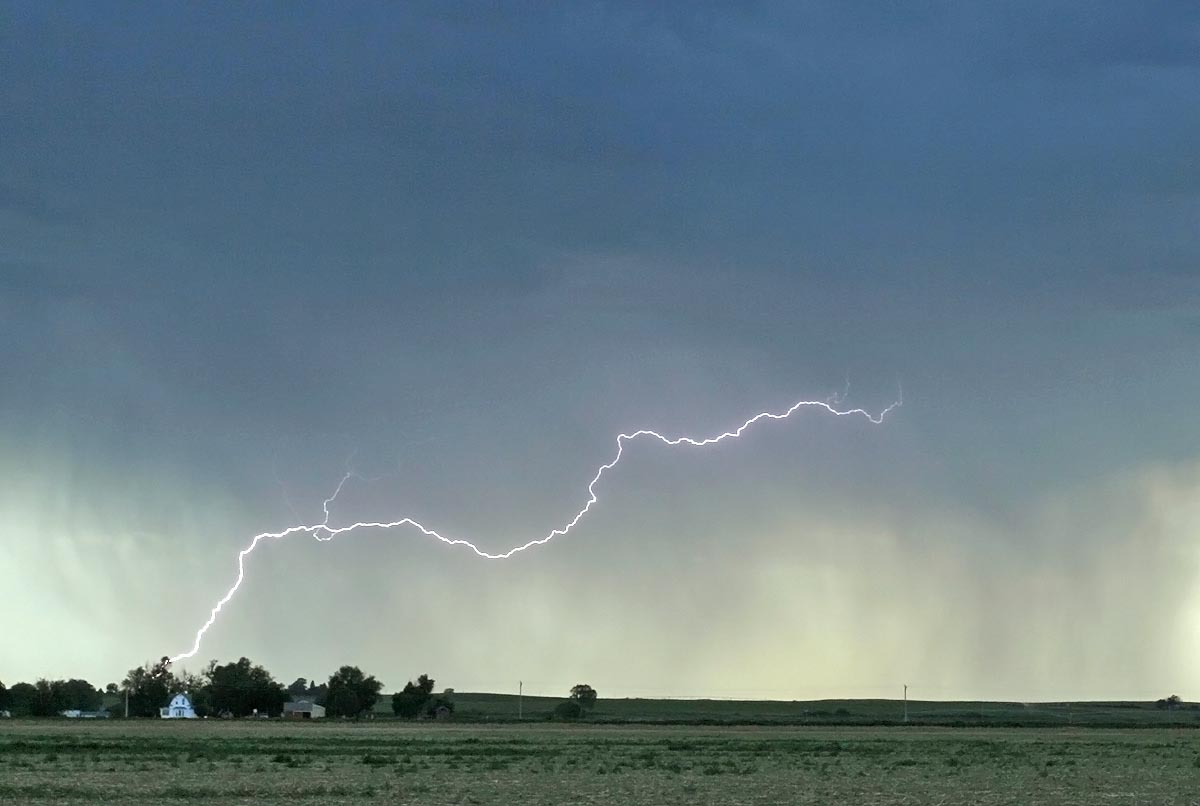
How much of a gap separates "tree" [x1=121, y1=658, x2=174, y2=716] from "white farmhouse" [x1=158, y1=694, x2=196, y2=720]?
4.41 feet

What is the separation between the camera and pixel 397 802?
36219 mm

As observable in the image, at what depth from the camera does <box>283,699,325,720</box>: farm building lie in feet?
591

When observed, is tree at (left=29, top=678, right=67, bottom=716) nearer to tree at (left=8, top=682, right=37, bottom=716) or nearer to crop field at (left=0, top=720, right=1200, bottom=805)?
tree at (left=8, top=682, right=37, bottom=716)

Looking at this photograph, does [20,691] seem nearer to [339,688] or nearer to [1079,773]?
[339,688]

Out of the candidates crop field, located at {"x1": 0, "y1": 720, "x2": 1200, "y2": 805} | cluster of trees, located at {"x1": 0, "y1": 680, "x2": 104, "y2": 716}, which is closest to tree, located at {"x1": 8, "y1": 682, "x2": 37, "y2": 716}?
cluster of trees, located at {"x1": 0, "y1": 680, "x2": 104, "y2": 716}

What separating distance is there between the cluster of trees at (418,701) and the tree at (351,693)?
6.52m

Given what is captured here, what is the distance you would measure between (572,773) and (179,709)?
143101 mm

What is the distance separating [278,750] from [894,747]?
32400mm

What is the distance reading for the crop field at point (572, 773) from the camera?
38.5 metres

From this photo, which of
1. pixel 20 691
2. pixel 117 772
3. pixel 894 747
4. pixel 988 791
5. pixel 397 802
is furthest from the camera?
pixel 20 691

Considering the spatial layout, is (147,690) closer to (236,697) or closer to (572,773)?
(236,697)

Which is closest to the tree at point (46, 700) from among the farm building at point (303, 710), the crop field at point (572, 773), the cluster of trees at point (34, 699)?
the cluster of trees at point (34, 699)

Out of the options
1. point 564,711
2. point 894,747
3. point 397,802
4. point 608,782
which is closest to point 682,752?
point 894,747

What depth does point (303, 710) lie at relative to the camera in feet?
607
